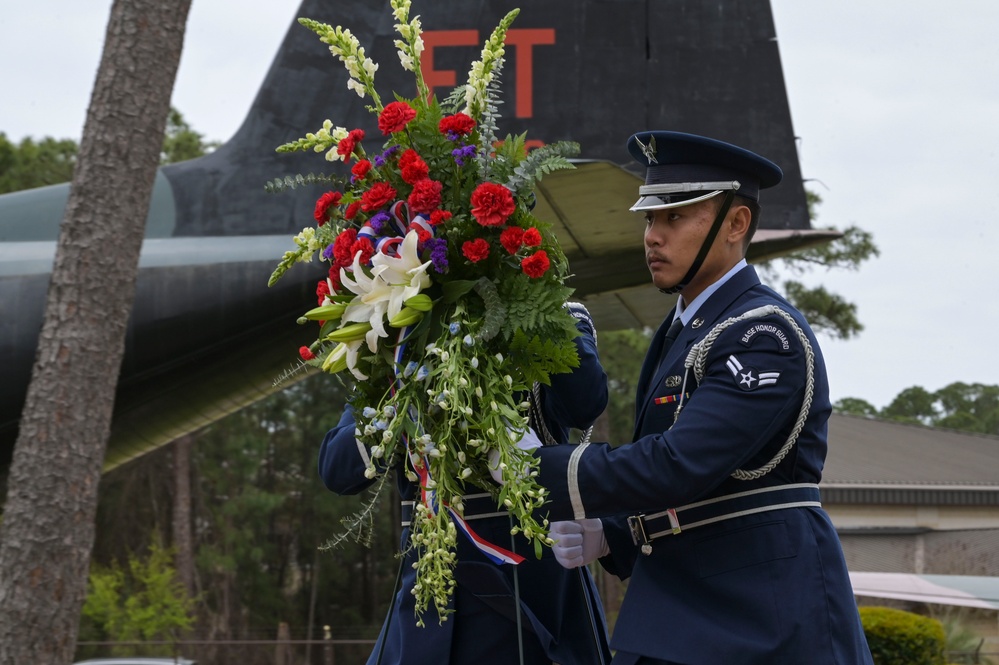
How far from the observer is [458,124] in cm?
261

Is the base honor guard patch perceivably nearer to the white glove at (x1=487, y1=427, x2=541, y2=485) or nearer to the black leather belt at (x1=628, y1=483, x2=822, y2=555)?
the black leather belt at (x1=628, y1=483, x2=822, y2=555)

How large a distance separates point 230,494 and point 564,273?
22729 mm

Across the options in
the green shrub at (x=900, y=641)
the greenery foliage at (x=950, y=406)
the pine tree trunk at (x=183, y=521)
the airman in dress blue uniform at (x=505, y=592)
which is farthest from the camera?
the greenery foliage at (x=950, y=406)

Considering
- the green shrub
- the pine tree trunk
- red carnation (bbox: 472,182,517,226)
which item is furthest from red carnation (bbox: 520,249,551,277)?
the pine tree trunk

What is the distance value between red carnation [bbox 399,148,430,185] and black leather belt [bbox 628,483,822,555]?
36.8 inches

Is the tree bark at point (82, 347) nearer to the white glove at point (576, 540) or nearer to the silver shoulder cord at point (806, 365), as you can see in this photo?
the white glove at point (576, 540)

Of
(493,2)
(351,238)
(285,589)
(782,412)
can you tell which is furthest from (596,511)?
(285,589)

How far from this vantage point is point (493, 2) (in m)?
7.65

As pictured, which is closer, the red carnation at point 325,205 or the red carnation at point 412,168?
the red carnation at point 412,168

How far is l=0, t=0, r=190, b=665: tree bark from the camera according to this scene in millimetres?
5195

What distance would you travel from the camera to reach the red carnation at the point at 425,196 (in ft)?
8.33

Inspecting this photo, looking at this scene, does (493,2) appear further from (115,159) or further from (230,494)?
(230,494)

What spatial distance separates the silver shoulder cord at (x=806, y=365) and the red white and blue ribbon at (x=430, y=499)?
52cm

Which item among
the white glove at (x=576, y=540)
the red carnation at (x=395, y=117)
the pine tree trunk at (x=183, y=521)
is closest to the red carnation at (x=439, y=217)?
the red carnation at (x=395, y=117)
